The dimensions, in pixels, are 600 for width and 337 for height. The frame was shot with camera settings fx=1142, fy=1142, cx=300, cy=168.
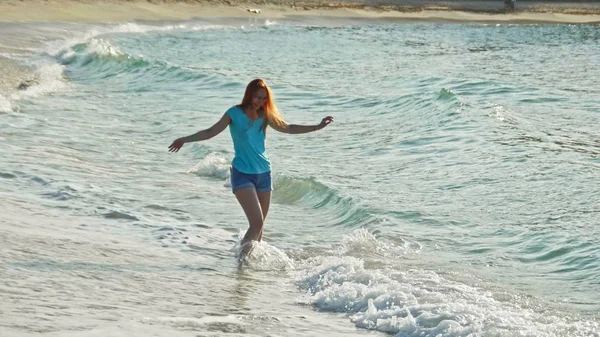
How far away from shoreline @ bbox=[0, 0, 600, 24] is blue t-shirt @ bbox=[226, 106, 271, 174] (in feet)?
96.4

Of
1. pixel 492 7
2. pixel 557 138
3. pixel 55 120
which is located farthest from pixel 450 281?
pixel 492 7

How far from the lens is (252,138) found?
28.5 feet

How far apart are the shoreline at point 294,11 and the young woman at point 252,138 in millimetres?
29363

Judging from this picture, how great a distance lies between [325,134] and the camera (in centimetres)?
1662

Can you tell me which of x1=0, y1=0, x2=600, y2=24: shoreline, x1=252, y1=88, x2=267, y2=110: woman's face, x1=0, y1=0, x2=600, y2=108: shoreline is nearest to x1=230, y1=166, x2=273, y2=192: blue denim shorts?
x1=252, y1=88, x2=267, y2=110: woman's face

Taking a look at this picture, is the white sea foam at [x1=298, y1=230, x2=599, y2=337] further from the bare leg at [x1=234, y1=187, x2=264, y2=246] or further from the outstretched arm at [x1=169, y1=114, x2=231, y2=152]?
the outstretched arm at [x1=169, y1=114, x2=231, y2=152]

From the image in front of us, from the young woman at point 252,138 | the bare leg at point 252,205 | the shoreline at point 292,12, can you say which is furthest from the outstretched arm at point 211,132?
the shoreline at point 292,12

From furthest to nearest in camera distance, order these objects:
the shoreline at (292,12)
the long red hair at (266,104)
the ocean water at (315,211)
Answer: the shoreline at (292,12) < the long red hair at (266,104) < the ocean water at (315,211)

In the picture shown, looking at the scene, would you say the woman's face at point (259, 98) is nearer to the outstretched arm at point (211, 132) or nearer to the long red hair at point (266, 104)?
the long red hair at point (266, 104)

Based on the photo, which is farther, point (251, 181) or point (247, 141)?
point (251, 181)

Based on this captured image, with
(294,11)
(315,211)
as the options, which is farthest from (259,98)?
(294,11)

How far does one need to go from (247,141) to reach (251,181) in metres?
0.33

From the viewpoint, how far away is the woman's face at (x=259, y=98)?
27.8 feet

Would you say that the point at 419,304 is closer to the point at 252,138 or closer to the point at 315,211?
the point at 252,138
